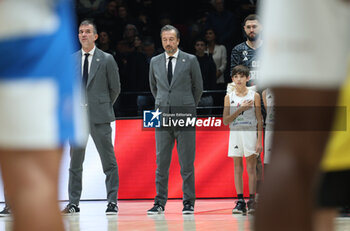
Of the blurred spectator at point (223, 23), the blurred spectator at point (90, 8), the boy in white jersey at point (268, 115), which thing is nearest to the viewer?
the boy in white jersey at point (268, 115)

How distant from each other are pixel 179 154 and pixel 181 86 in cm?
81

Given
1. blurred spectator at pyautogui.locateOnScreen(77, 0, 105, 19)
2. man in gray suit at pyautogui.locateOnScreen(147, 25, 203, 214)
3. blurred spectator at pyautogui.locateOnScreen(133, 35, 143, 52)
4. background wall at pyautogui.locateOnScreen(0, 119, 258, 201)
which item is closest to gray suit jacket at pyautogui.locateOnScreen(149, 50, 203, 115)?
man in gray suit at pyautogui.locateOnScreen(147, 25, 203, 214)

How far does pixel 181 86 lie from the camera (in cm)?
822

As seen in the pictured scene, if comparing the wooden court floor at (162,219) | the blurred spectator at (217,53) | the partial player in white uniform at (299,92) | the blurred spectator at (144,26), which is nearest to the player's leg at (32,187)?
the partial player in white uniform at (299,92)

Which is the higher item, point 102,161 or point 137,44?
point 137,44

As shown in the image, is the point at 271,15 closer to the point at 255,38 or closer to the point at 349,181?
the point at 349,181

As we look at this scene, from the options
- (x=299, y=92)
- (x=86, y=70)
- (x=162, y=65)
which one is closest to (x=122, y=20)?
(x=86, y=70)

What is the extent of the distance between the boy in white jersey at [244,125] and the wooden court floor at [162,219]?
0.47 m

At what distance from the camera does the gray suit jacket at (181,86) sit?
822 cm

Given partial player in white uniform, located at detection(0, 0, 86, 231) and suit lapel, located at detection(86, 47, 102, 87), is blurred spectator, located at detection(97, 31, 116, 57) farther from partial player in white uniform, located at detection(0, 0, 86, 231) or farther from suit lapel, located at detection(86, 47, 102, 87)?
partial player in white uniform, located at detection(0, 0, 86, 231)

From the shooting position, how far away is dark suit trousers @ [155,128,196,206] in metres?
8.17

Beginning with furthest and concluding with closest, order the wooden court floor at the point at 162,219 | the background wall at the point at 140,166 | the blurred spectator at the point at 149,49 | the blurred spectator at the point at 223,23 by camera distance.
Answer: the blurred spectator at the point at 223,23
the blurred spectator at the point at 149,49
the background wall at the point at 140,166
the wooden court floor at the point at 162,219

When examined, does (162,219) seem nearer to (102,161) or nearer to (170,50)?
(102,161)

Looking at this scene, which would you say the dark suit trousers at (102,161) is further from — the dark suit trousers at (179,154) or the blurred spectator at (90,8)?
the blurred spectator at (90,8)
